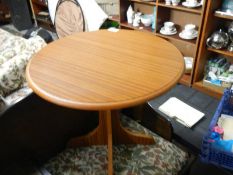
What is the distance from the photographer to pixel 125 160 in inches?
41.7

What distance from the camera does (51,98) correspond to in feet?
2.48

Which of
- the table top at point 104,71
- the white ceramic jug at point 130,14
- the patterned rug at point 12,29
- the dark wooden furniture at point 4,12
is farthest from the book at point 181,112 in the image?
the dark wooden furniture at point 4,12

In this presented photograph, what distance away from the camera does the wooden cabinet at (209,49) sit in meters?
1.73

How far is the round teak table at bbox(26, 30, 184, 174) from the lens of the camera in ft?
2.47

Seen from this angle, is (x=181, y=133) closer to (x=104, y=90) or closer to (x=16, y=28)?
(x=104, y=90)

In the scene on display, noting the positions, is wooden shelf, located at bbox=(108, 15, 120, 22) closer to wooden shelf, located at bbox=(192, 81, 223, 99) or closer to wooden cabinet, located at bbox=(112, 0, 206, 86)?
wooden cabinet, located at bbox=(112, 0, 206, 86)

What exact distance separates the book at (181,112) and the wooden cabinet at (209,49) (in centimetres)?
32

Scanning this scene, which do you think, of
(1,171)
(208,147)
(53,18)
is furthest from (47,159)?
(53,18)

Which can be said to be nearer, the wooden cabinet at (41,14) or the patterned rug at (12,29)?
the wooden cabinet at (41,14)

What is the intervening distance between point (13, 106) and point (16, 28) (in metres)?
3.58

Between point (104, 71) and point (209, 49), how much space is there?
1364mm

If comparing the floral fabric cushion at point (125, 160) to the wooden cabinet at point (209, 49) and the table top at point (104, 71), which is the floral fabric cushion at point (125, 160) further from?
the wooden cabinet at point (209, 49)

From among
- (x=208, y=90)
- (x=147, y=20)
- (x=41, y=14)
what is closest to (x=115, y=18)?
(x=147, y=20)

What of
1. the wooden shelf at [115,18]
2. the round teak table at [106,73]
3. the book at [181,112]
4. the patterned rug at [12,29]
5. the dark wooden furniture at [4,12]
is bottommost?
the book at [181,112]
